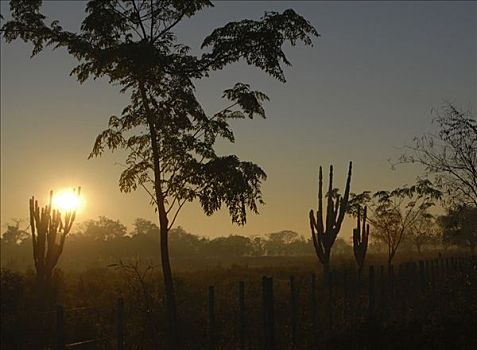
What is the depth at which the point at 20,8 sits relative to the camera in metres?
13.8

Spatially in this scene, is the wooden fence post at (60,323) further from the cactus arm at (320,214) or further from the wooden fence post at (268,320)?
the cactus arm at (320,214)

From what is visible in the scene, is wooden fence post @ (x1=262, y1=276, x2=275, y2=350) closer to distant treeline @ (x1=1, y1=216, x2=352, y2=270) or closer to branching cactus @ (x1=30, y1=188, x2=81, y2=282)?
branching cactus @ (x1=30, y1=188, x2=81, y2=282)

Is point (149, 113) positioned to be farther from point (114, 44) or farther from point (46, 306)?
point (46, 306)

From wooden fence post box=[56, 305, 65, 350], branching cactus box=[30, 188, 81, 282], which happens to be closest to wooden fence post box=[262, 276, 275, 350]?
wooden fence post box=[56, 305, 65, 350]

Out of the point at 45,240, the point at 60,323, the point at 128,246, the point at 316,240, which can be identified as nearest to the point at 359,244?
the point at 316,240

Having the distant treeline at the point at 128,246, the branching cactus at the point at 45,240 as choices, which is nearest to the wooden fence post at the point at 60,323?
the branching cactus at the point at 45,240

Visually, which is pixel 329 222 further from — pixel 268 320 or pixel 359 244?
pixel 268 320

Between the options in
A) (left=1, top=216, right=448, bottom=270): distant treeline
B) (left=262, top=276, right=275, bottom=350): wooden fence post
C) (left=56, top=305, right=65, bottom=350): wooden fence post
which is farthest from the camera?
(left=1, top=216, right=448, bottom=270): distant treeline

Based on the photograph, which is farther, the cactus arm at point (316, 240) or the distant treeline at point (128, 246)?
the distant treeline at point (128, 246)

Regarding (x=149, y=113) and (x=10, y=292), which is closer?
(x=149, y=113)

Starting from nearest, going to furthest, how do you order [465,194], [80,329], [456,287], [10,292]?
[456,287], [80,329], [465,194], [10,292]

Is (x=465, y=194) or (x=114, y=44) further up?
(x=114, y=44)

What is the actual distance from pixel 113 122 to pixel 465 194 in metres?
12.1

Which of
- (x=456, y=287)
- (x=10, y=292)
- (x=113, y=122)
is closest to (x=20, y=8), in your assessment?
(x=113, y=122)
